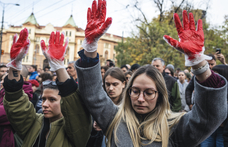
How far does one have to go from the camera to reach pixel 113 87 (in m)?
3.05

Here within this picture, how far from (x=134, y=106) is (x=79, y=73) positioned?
0.56 m

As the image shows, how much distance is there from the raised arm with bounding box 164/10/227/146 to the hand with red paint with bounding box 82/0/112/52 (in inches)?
20.9

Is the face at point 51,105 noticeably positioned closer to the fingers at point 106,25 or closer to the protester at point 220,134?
the fingers at point 106,25

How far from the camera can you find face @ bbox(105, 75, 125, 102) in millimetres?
3006

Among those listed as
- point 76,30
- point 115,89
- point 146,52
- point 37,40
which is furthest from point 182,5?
point 37,40

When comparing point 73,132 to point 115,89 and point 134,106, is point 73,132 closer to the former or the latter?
point 134,106

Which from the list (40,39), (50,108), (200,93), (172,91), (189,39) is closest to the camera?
(200,93)

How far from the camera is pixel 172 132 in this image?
150 cm

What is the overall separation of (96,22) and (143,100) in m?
0.75

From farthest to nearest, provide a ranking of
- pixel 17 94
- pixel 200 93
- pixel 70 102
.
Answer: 1. pixel 17 94
2. pixel 70 102
3. pixel 200 93

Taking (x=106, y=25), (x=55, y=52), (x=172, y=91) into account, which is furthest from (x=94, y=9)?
(x=172, y=91)

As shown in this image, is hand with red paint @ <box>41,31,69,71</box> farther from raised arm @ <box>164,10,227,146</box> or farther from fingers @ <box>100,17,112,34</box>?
raised arm @ <box>164,10,227,146</box>

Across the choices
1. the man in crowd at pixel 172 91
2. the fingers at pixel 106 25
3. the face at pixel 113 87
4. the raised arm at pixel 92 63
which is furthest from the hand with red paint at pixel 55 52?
the man in crowd at pixel 172 91

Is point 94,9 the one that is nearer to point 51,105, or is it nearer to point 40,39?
point 51,105
